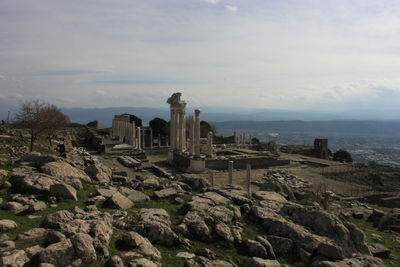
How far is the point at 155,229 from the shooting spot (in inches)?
323

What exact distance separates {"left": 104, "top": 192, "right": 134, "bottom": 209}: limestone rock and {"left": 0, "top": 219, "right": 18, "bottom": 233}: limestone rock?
9.57 ft

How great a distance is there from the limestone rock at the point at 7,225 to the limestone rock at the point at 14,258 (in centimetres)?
149

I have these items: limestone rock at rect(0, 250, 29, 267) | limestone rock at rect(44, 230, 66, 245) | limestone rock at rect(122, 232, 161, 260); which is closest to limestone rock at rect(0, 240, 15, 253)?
limestone rock at rect(0, 250, 29, 267)

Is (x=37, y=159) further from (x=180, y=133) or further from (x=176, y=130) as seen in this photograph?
(x=180, y=133)

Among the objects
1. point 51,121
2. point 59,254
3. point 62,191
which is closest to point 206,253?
point 59,254

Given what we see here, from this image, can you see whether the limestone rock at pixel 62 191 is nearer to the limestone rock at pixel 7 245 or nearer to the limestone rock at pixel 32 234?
the limestone rock at pixel 32 234

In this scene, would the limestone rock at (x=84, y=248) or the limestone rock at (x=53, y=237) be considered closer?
the limestone rock at (x=84, y=248)

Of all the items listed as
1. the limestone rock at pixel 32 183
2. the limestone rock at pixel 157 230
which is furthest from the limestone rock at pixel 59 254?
the limestone rock at pixel 32 183

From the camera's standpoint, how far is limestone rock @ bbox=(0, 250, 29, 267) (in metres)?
5.55

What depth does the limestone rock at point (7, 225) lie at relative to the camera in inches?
284

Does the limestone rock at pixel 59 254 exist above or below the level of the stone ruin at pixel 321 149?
above

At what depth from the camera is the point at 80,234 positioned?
6.56 m

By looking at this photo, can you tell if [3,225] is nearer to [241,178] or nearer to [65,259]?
[65,259]

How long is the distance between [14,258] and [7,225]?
1.90 metres
